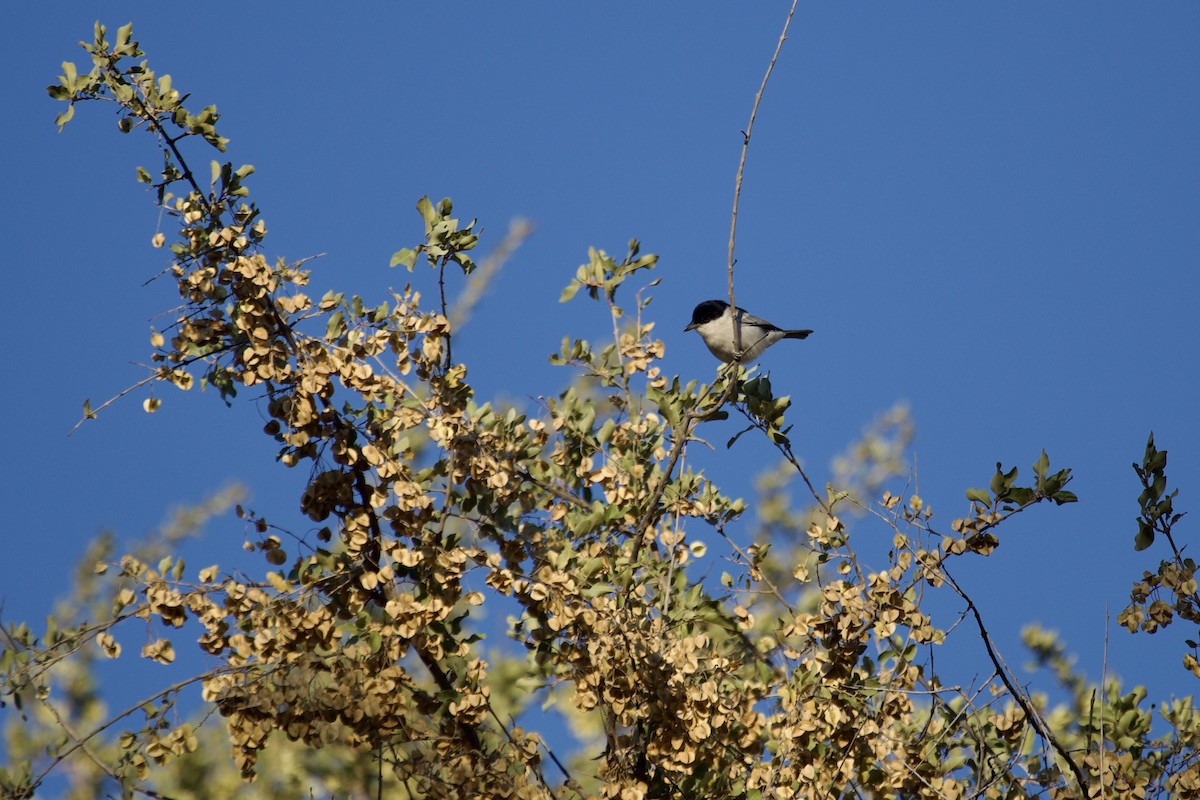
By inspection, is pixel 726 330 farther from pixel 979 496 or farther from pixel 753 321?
pixel 979 496

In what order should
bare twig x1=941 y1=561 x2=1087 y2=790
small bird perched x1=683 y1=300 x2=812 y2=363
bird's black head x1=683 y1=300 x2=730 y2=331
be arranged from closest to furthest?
bare twig x1=941 y1=561 x2=1087 y2=790, small bird perched x1=683 y1=300 x2=812 y2=363, bird's black head x1=683 y1=300 x2=730 y2=331

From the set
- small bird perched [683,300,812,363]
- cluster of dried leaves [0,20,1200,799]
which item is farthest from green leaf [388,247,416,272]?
small bird perched [683,300,812,363]

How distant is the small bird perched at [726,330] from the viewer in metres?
8.57

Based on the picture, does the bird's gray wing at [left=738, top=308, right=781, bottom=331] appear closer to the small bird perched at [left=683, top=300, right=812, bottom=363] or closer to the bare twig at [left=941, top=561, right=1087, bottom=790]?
the small bird perched at [left=683, top=300, right=812, bottom=363]

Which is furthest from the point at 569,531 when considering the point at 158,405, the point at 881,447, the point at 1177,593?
the point at 881,447

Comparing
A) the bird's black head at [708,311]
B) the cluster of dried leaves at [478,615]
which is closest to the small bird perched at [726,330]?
the bird's black head at [708,311]

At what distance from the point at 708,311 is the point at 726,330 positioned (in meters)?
0.35

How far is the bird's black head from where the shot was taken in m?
8.81

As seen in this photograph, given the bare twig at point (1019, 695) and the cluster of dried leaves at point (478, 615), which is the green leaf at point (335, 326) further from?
the bare twig at point (1019, 695)

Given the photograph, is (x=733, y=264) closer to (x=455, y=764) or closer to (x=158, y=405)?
(x=455, y=764)

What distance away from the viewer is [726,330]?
28.0 feet

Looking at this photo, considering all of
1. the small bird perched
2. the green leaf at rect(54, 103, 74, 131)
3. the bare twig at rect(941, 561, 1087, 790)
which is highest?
the small bird perched

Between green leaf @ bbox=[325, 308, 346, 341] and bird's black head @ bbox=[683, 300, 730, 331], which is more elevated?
bird's black head @ bbox=[683, 300, 730, 331]

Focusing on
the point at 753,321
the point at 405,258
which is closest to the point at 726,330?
the point at 753,321
